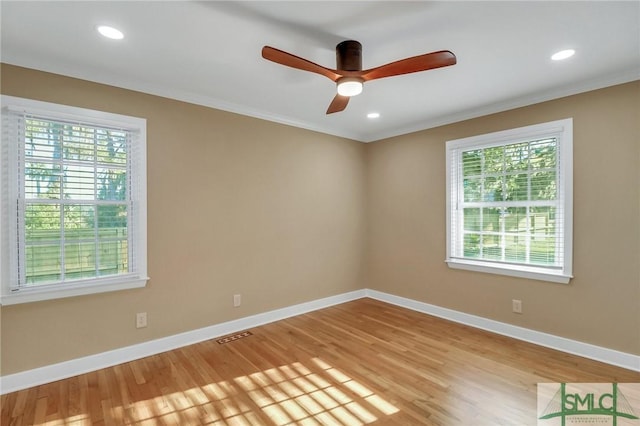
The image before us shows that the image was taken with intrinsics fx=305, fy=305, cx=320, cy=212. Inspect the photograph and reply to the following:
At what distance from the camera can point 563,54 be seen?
90.7 inches

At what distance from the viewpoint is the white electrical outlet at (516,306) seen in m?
3.23

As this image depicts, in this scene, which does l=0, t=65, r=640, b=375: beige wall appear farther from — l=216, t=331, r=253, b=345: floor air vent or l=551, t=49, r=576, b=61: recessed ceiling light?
l=551, t=49, r=576, b=61: recessed ceiling light

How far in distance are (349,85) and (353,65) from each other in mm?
149

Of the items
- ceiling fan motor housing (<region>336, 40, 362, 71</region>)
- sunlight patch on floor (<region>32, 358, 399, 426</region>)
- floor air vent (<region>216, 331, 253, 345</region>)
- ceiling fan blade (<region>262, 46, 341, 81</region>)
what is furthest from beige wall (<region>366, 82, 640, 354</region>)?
ceiling fan blade (<region>262, 46, 341, 81</region>)

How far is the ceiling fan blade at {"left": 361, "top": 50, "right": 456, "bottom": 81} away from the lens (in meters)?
1.78

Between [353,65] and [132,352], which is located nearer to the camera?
[353,65]

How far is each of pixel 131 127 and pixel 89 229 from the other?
97 cm

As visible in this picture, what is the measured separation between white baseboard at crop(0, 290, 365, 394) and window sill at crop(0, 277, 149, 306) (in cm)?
54

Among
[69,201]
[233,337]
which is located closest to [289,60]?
[69,201]

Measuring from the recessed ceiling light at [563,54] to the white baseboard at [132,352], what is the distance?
3.60 meters

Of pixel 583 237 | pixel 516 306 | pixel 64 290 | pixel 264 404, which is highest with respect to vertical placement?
pixel 583 237

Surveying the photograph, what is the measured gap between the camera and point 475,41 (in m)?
2.14

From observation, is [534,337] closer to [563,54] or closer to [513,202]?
[513,202]

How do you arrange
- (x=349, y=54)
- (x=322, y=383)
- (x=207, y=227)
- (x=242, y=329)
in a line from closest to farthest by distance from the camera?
(x=349, y=54) < (x=322, y=383) < (x=207, y=227) < (x=242, y=329)
